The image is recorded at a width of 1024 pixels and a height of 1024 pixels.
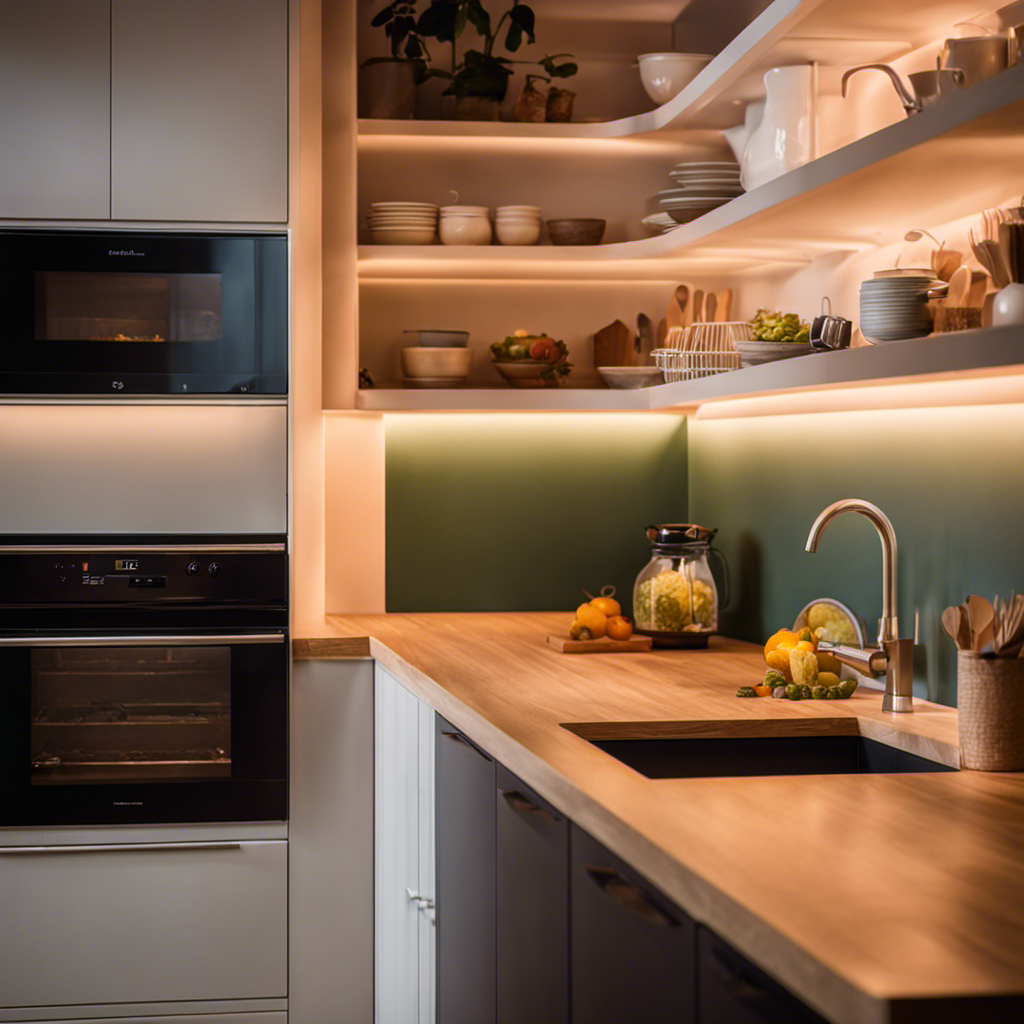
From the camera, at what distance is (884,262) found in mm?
2635

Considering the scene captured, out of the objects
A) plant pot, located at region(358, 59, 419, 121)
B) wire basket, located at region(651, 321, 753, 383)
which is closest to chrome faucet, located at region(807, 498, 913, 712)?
wire basket, located at region(651, 321, 753, 383)

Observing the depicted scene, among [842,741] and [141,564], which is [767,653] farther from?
[141,564]

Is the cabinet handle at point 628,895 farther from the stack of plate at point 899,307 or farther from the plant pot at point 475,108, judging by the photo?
the plant pot at point 475,108

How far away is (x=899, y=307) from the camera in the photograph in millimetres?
1889

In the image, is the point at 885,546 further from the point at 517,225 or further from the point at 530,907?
the point at 517,225

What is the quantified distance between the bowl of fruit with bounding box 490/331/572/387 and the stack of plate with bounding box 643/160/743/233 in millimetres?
546

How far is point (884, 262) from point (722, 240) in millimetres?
353

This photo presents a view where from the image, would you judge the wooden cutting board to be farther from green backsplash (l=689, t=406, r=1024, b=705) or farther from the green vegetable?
the green vegetable

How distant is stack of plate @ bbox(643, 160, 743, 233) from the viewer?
3.01 meters

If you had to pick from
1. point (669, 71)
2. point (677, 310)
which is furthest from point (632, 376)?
point (669, 71)

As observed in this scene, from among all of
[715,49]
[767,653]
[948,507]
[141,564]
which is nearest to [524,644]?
[767,653]

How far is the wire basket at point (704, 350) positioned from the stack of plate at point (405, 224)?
30.8 inches

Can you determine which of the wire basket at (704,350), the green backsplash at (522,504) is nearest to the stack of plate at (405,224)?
the green backsplash at (522,504)

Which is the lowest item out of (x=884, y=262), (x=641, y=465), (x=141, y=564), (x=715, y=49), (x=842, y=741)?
(x=842, y=741)
